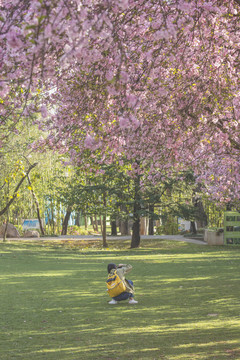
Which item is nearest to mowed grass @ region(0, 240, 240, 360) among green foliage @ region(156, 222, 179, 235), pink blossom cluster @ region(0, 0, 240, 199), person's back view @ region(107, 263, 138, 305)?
person's back view @ region(107, 263, 138, 305)

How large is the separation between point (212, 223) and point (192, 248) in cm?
1249

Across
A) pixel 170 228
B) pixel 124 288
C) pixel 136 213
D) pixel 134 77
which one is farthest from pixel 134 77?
pixel 170 228

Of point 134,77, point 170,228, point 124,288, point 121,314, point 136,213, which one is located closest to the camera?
point 134,77

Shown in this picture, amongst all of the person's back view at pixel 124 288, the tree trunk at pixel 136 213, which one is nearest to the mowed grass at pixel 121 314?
the person's back view at pixel 124 288

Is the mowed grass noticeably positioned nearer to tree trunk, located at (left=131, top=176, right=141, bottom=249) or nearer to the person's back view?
the person's back view

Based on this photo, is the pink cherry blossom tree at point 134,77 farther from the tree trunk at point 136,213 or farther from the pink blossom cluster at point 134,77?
the tree trunk at point 136,213

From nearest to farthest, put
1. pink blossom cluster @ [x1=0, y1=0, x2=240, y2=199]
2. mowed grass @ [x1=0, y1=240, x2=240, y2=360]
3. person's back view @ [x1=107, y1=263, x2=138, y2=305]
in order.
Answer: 1. pink blossom cluster @ [x1=0, y1=0, x2=240, y2=199]
2. mowed grass @ [x1=0, y1=240, x2=240, y2=360]
3. person's back view @ [x1=107, y1=263, x2=138, y2=305]

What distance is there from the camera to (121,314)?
9.66 metres

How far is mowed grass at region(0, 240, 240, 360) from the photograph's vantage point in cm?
715

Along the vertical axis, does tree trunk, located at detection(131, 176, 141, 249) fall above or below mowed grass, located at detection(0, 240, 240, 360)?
above

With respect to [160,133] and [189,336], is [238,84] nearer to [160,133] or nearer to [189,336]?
[160,133]

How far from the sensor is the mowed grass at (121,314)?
7148 millimetres

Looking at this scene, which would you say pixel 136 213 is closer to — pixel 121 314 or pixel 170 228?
pixel 170 228

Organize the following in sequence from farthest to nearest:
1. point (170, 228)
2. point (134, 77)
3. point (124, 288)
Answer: point (170, 228)
point (124, 288)
point (134, 77)
